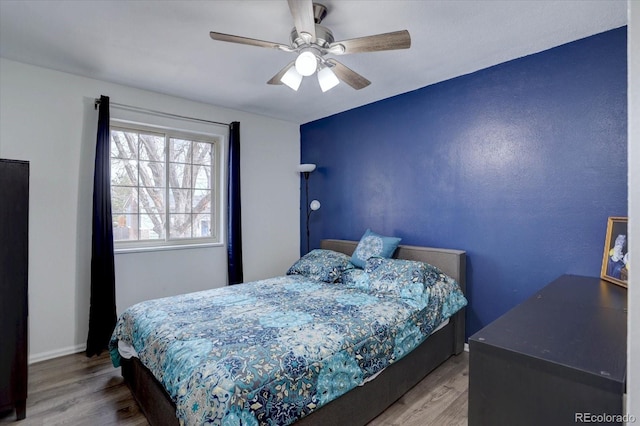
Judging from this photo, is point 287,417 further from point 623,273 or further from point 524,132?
point 524,132

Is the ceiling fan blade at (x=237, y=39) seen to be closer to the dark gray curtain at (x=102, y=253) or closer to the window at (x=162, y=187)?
the dark gray curtain at (x=102, y=253)

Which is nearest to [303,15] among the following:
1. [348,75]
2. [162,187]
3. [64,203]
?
[348,75]

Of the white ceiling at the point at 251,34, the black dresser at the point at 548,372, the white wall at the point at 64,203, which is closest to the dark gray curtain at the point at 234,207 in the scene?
the white wall at the point at 64,203

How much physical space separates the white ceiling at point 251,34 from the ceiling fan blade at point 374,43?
239 millimetres

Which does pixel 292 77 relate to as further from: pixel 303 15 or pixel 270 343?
pixel 270 343

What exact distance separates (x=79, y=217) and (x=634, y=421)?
3647 millimetres

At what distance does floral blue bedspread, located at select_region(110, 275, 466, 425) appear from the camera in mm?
1313

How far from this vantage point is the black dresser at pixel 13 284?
6.26 feet

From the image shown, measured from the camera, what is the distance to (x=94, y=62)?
102 inches

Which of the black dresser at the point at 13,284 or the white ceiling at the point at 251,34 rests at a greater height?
the white ceiling at the point at 251,34

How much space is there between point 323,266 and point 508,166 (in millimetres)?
1862

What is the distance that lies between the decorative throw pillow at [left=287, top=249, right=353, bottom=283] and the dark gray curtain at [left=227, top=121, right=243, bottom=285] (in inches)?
29.3

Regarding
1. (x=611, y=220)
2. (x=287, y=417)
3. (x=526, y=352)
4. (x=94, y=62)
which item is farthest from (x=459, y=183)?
(x=94, y=62)
